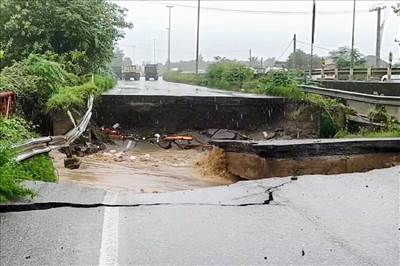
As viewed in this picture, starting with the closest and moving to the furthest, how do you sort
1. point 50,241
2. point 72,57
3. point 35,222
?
point 50,241 < point 35,222 < point 72,57

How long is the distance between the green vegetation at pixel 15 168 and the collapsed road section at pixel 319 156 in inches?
144

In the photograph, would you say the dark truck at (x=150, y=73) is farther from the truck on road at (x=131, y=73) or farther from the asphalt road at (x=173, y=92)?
the asphalt road at (x=173, y=92)

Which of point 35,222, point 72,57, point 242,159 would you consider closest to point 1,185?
point 35,222

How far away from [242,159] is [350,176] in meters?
2.26

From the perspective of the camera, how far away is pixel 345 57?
167 feet

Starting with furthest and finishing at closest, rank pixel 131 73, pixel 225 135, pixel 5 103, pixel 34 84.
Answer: pixel 131 73, pixel 225 135, pixel 34 84, pixel 5 103

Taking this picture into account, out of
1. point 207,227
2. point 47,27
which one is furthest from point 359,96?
point 47,27

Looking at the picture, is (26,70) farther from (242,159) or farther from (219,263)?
(219,263)

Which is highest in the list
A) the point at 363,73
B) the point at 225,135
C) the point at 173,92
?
the point at 363,73

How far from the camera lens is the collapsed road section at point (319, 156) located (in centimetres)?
959

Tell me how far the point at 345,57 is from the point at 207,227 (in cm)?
4803

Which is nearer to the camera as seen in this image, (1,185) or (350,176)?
(1,185)

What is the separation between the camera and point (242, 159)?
10305mm

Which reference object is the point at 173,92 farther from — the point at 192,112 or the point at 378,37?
the point at 378,37
